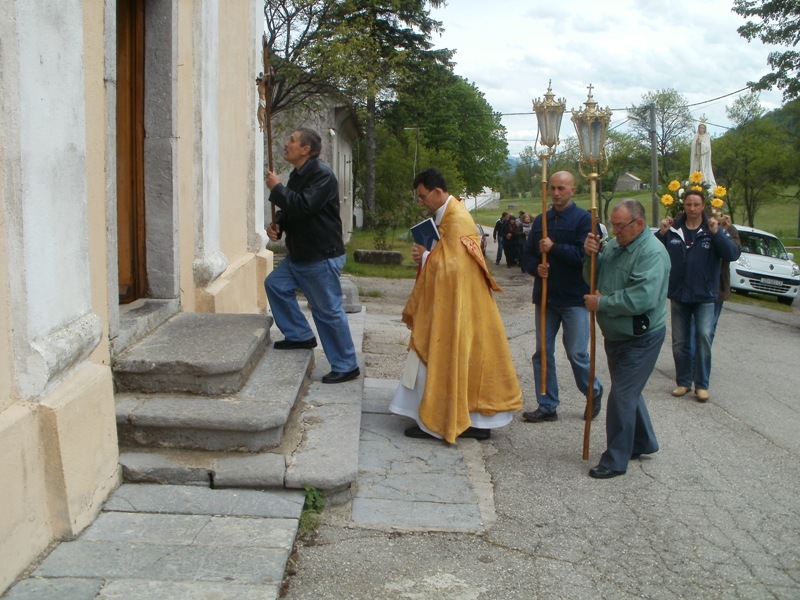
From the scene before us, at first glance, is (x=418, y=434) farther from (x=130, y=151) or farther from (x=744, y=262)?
(x=744, y=262)

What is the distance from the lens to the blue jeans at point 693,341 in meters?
7.91

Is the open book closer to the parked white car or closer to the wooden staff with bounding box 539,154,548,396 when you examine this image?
the wooden staff with bounding box 539,154,548,396

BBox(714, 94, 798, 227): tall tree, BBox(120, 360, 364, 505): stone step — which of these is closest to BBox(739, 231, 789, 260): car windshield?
BBox(120, 360, 364, 505): stone step

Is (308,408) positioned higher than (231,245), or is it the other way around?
(231,245)

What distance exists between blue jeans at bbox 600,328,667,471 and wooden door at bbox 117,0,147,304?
3288 millimetres

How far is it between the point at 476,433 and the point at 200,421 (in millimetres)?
2101

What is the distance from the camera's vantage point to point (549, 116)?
250 inches

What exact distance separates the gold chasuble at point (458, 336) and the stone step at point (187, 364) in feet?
3.82

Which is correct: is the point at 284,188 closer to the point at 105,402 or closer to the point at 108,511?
the point at 105,402

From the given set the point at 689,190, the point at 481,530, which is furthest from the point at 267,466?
the point at 689,190

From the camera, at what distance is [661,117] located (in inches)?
2424

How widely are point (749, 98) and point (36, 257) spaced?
6374cm

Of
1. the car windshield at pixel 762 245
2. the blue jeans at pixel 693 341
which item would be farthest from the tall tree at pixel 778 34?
the blue jeans at pixel 693 341

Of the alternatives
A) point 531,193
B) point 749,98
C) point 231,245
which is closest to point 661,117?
point 749,98
